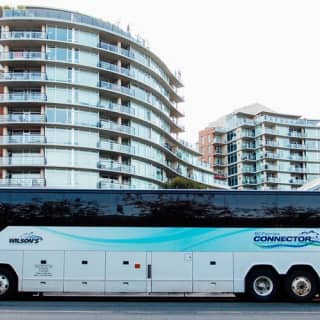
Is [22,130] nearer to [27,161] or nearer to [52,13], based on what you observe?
[27,161]

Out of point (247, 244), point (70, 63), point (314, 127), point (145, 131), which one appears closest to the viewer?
point (247, 244)

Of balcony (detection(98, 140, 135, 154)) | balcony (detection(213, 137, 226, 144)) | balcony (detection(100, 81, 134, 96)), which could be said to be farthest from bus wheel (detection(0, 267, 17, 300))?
balcony (detection(213, 137, 226, 144))

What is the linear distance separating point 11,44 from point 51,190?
169 ft

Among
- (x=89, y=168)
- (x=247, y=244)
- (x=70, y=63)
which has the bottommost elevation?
(x=247, y=244)

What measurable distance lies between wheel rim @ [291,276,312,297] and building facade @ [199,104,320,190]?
321 feet

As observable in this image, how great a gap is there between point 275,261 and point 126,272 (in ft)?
15.5

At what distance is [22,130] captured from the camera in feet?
208

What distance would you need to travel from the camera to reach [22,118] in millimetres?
62656

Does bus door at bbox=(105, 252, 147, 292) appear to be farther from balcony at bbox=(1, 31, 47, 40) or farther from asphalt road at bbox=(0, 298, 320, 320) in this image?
balcony at bbox=(1, 31, 47, 40)

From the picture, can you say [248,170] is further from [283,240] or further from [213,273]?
[213,273]

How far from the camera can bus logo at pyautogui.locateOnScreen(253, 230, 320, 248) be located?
16859 millimetres

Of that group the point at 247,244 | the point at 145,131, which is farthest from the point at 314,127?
the point at 247,244

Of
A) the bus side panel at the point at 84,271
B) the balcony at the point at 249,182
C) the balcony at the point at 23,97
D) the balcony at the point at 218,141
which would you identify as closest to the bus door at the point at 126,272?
the bus side panel at the point at 84,271

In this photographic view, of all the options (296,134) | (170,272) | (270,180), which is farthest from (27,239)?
(296,134)
